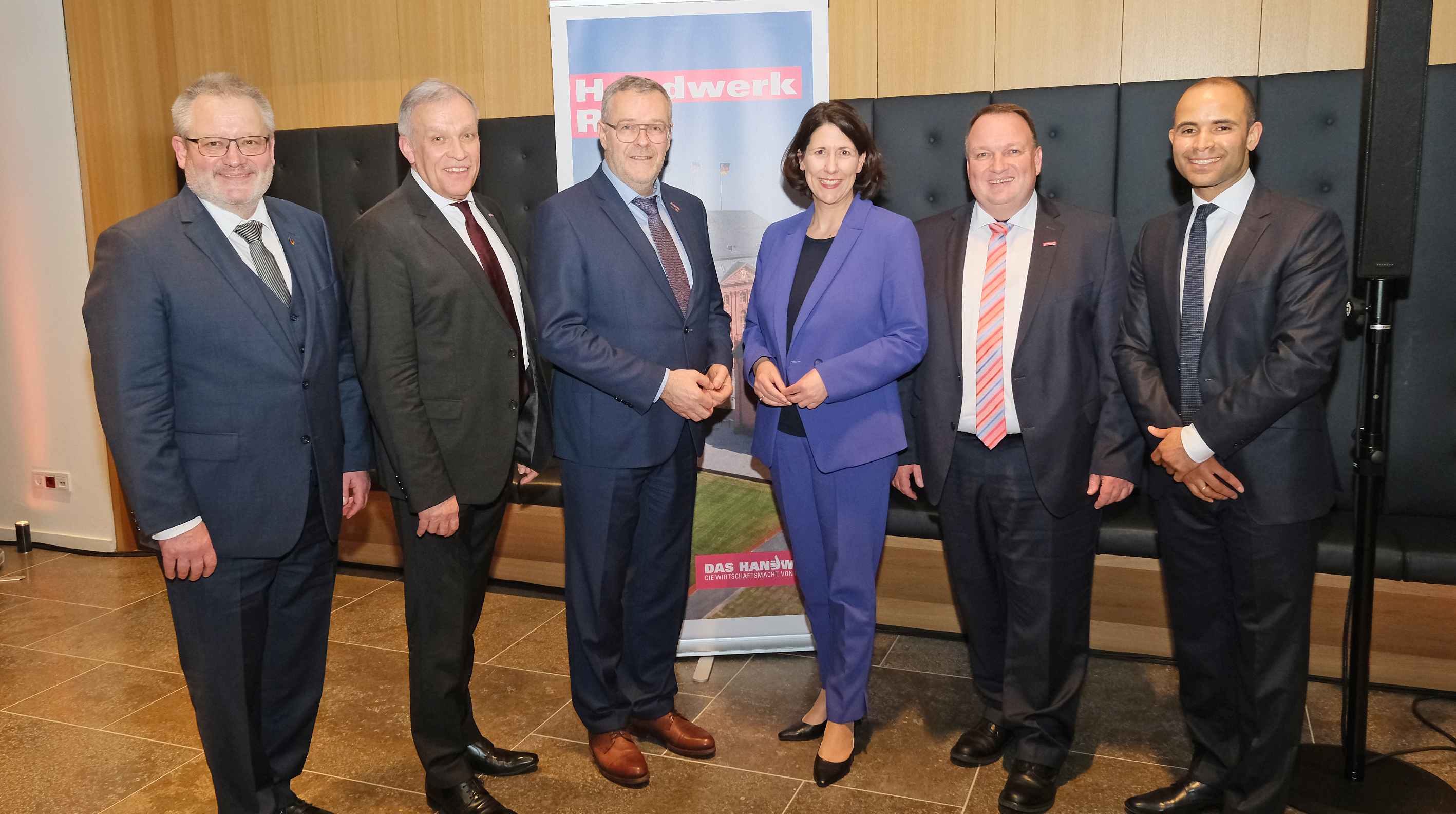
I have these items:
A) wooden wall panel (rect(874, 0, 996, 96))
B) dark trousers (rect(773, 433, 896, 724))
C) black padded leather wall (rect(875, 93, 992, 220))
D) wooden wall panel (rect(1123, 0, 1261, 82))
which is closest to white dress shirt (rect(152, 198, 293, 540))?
dark trousers (rect(773, 433, 896, 724))

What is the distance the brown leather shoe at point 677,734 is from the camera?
309cm

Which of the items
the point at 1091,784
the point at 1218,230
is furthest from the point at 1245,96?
the point at 1091,784

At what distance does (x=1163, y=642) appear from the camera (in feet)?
12.1

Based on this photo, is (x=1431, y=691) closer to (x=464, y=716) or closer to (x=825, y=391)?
(x=825, y=391)

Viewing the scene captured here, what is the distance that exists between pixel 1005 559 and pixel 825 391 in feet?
2.43

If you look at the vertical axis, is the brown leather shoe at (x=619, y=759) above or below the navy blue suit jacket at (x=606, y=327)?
below

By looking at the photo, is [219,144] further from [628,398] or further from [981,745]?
[981,745]

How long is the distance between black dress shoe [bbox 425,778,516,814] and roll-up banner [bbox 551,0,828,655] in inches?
43.8

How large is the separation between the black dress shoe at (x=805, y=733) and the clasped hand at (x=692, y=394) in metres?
1.10

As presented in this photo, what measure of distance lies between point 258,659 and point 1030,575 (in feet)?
6.81

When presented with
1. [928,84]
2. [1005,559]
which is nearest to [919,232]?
[1005,559]

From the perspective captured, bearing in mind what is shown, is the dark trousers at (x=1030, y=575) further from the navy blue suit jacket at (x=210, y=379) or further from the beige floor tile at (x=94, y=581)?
the beige floor tile at (x=94, y=581)

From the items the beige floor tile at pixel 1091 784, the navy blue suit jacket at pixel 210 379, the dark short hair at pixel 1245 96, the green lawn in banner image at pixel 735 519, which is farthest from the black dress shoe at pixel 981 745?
the navy blue suit jacket at pixel 210 379

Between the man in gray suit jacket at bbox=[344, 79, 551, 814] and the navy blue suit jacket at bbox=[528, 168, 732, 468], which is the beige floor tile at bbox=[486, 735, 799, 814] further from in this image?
the navy blue suit jacket at bbox=[528, 168, 732, 468]
